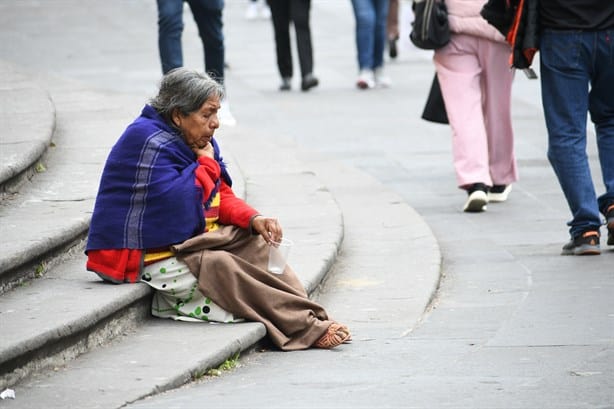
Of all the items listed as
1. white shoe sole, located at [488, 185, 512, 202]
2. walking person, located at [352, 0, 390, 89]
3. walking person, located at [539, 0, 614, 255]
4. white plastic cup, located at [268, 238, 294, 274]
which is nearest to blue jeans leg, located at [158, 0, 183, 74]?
white shoe sole, located at [488, 185, 512, 202]

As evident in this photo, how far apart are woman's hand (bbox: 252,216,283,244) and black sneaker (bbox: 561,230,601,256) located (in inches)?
79.2

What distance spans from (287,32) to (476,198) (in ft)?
17.7

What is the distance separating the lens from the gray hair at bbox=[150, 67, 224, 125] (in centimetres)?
512

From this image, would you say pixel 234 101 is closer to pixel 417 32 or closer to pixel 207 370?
pixel 417 32

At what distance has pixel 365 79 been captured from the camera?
12820mm

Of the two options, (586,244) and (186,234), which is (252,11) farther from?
(186,234)

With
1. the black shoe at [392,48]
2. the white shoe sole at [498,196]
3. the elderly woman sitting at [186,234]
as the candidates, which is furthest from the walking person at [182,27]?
the black shoe at [392,48]

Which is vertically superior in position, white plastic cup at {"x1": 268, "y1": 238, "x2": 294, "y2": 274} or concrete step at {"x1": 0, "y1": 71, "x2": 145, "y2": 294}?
white plastic cup at {"x1": 268, "y1": 238, "x2": 294, "y2": 274}

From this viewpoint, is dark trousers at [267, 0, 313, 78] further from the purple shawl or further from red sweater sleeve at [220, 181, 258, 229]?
the purple shawl

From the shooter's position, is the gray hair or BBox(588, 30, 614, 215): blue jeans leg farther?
BBox(588, 30, 614, 215): blue jeans leg

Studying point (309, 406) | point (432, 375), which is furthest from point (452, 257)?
point (309, 406)

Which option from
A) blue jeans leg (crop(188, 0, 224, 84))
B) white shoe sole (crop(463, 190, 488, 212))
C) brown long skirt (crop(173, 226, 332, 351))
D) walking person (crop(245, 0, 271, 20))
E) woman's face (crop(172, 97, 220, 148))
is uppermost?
woman's face (crop(172, 97, 220, 148))

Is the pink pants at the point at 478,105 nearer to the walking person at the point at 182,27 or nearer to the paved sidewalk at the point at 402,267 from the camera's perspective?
the paved sidewalk at the point at 402,267

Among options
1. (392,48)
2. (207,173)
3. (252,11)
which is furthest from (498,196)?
(252,11)
